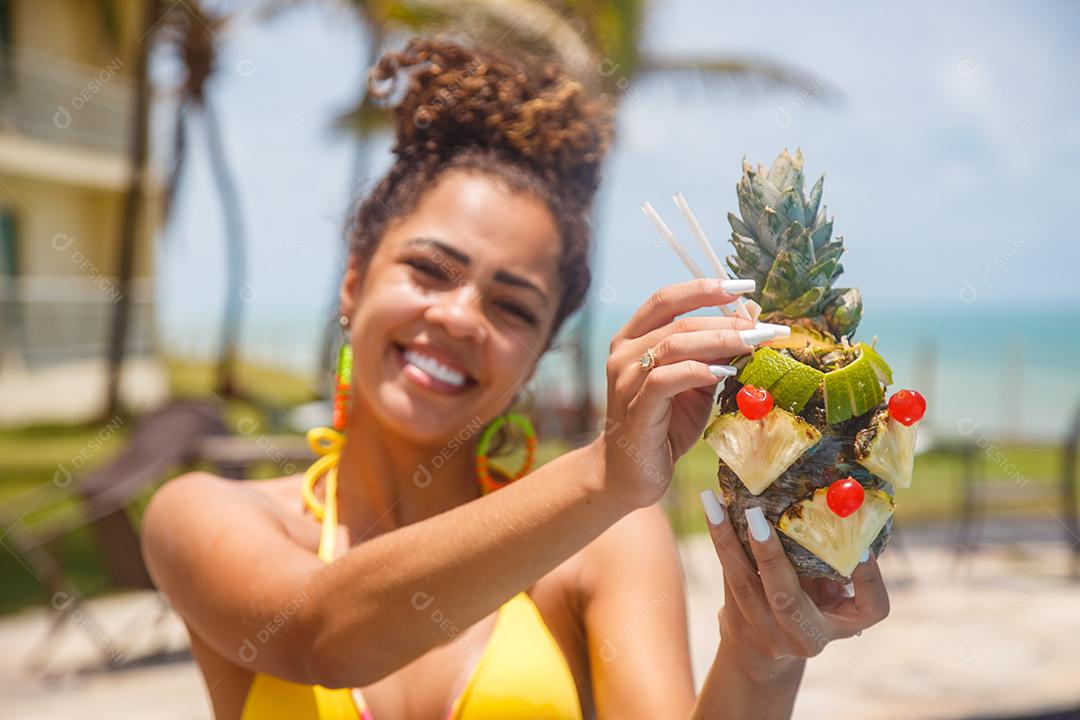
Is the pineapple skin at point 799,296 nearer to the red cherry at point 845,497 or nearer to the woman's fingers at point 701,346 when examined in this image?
the red cherry at point 845,497

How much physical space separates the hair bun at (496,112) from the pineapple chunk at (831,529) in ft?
3.75

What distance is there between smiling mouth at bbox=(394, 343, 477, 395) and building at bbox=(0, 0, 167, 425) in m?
17.9

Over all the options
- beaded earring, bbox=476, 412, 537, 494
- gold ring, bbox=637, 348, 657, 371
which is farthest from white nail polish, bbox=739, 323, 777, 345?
beaded earring, bbox=476, 412, 537, 494

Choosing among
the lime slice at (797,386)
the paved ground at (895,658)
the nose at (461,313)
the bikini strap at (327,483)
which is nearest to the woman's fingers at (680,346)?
the lime slice at (797,386)

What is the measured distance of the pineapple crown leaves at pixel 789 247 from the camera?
1.53 meters

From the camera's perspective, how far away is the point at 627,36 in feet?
41.7

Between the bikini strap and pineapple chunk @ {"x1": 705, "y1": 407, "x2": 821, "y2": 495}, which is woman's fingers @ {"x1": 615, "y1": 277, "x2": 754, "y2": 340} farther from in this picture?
the bikini strap

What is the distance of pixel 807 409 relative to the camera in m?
1.52

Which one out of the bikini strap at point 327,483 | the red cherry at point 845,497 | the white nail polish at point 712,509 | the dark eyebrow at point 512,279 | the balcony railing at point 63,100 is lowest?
the balcony railing at point 63,100

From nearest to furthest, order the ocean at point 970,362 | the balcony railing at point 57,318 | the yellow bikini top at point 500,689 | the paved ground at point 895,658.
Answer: the yellow bikini top at point 500,689, the paved ground at point 895,658, the ocean at point 970,362, the balcony railing at point 57,318

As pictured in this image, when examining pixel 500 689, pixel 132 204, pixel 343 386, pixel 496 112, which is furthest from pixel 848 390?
pixel 132 204

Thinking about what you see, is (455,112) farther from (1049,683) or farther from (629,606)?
(1049,683)

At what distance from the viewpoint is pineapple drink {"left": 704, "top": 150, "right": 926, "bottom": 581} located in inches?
58.7

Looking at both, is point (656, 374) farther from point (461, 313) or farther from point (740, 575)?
point (461, 313)
